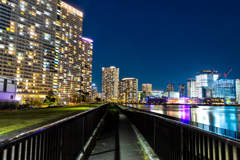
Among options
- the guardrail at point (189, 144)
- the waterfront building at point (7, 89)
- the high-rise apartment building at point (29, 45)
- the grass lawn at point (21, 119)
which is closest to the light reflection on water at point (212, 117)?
the guardrail at point (189, 144)

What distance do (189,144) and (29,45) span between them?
14681 centimetres

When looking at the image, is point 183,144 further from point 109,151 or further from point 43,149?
point 109,151

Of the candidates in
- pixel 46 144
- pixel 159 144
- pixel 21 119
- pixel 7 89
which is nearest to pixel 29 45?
pixel 7 89

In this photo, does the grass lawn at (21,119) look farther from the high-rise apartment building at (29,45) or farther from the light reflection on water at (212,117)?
the high-rise apartment building at (29,45)

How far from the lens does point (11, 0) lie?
414 feet

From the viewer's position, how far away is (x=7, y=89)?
251ft

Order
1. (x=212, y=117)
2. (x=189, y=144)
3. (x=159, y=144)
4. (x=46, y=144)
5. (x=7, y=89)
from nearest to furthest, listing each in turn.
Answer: (x=46, y=144) → (x=189, y=144) → (x=159, y=144) → (x=212, y=117) → (x=7, y=89)

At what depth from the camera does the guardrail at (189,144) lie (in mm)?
2809

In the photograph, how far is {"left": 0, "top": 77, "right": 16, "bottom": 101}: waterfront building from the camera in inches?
2895

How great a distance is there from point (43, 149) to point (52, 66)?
15225 centimetres

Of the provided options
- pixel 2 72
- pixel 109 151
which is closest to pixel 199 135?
pixel 109 151

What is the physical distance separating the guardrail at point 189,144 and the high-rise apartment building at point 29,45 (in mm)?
132941

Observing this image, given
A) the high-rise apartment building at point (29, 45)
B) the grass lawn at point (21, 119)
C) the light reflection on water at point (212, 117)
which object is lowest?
the light reflection on water at point (212, 117)

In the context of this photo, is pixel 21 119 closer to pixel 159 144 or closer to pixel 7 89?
pixel 159 144
